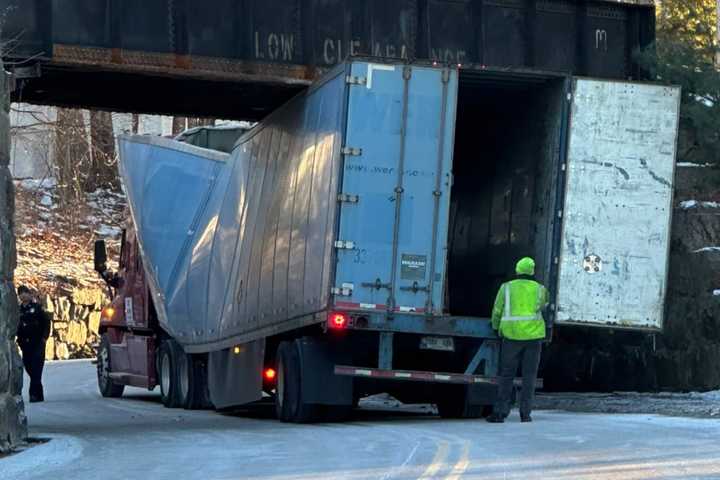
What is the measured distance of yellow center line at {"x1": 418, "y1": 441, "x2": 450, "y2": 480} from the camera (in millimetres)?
10125

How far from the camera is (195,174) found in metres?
20.6

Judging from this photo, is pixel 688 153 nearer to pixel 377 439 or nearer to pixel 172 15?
pixel 172 15

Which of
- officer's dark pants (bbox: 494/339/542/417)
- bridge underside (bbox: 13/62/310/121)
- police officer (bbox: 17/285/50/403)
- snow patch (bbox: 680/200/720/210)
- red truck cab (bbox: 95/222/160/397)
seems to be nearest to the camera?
officer's dark pants (bbox: 494/339/542/417)

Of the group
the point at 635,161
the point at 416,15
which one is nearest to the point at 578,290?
the point at 635,161

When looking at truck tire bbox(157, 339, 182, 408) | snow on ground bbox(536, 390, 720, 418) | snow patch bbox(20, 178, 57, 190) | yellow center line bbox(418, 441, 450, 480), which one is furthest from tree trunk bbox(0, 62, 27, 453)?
snow patch bbox(20, 178, 57, 190)

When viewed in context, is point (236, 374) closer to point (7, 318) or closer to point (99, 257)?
point (7, 318)

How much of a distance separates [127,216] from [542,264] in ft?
31.1

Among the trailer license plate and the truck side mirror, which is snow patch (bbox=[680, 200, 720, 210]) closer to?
the trailer license plate

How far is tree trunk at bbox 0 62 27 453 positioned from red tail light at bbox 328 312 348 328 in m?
3.05

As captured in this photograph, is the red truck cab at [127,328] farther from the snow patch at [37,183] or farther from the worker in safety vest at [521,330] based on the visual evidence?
the snow patch at [37,183]

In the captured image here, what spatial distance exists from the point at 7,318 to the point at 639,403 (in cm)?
846

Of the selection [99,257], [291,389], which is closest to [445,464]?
[291,389]

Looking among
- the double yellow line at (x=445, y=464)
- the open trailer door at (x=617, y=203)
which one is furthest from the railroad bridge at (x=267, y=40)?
the double yellow line at (x=445, y=464)

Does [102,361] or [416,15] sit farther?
[102,361]
